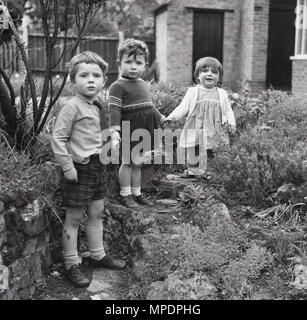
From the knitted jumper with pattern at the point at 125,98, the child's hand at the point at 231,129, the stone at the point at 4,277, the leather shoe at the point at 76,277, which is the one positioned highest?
the knitted jumper with pattern at the point at 125,98

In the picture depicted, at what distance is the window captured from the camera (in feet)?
33.7

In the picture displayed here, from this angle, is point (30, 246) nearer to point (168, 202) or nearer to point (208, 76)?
point (168, 202)

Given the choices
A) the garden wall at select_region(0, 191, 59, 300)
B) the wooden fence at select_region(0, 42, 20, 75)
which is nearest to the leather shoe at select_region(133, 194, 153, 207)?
the garden wall at select_region(0, 191, 59, 300)

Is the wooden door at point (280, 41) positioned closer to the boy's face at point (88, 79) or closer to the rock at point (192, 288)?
the boy's face at point (88, 79)

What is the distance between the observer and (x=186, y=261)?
3146 millimetres

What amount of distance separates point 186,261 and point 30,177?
4.47 ft

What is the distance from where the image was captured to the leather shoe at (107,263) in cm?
363

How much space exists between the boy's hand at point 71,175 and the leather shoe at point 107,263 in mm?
769

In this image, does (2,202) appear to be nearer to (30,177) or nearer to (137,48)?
(30,177)

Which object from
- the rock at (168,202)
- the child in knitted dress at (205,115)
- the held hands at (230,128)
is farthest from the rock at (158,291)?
the held hands at (230,128)

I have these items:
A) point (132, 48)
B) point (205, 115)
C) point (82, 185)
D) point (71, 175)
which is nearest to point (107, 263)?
point (82, 185)

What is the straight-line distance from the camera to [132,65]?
12.4ft

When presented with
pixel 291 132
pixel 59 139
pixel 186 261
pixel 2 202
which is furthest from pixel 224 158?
pixel 2 202
